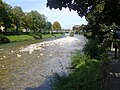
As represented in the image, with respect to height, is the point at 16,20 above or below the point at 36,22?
above

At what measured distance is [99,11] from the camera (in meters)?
12.6

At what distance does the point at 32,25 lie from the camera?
132625 mm

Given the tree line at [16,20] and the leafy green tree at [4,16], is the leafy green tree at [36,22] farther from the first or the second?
the leafy green tree at [4,16]

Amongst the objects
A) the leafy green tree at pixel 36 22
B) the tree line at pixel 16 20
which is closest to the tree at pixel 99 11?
the tree line at pixel 16 20

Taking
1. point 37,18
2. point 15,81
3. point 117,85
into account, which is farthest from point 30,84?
point 37,18

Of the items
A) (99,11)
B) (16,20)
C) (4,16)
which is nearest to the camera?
(99,11)

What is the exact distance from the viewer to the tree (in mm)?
12306

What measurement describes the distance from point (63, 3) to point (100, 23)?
270 centimetres

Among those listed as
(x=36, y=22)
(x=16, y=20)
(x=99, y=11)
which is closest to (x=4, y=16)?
(x=16, y=20)

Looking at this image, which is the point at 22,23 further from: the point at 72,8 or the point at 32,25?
the point at 72,8

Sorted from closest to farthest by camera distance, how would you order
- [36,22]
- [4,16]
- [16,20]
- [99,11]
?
[99,11], [4,16], [16,20], [36,22]

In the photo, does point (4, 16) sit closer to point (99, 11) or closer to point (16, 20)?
point (16, 20)

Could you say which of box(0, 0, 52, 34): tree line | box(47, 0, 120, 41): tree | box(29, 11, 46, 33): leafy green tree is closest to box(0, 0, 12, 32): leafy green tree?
box(0, 0, 52, 34): tree line

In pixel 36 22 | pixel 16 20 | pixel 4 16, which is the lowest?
pixel 36 22
